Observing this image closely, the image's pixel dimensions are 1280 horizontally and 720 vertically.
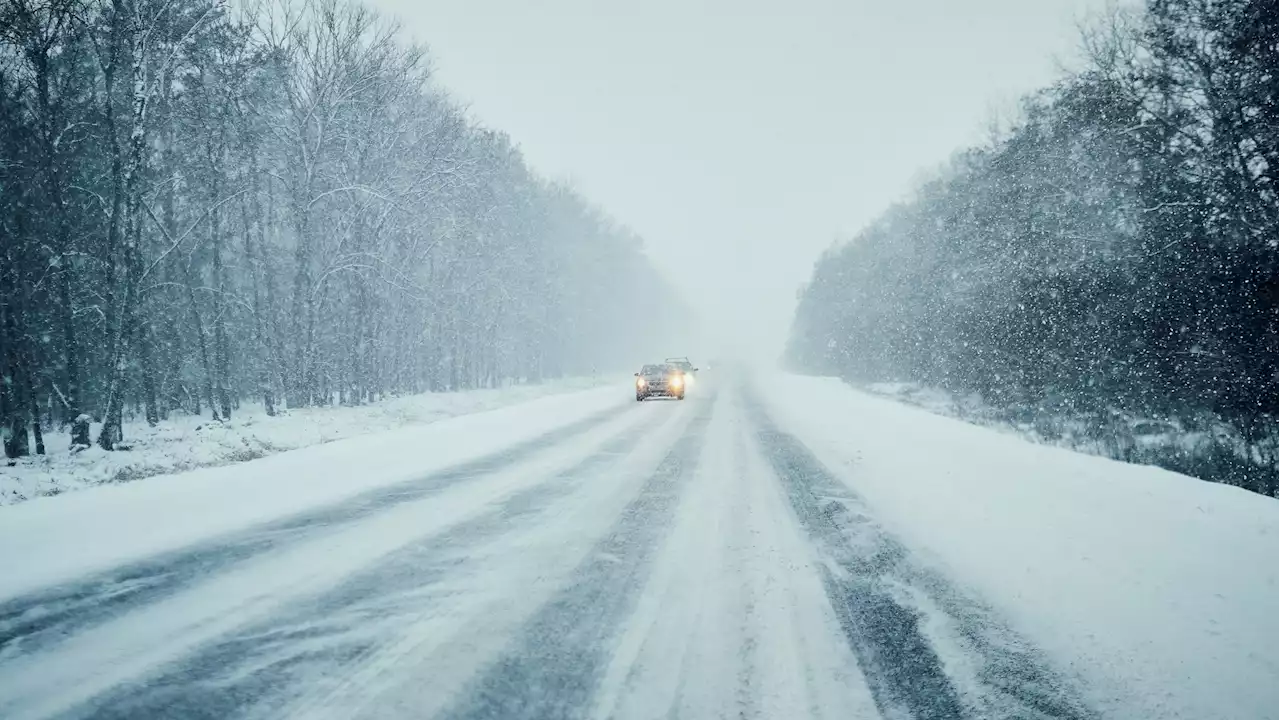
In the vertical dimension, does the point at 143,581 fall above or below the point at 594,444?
above

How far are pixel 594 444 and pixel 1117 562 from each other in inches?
327

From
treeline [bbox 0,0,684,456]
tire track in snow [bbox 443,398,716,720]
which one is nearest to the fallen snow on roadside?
treeline [bbox 0,0,684,456]

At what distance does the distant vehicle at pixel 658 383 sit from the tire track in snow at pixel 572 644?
17569 mm

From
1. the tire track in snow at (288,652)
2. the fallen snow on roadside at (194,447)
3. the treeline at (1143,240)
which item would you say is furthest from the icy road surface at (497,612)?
the treeline at (1143,240)

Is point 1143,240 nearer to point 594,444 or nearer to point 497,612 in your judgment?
point 594,444

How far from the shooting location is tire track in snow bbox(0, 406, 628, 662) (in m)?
3.38

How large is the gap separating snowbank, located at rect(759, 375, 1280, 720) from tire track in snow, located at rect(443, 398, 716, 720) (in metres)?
2.48

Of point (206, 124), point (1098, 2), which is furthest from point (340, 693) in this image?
point (1098, 2)

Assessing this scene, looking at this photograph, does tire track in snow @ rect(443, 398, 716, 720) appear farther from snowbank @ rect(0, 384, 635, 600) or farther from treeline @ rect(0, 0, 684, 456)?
treeline @ rect(0, 0, 684, 456)

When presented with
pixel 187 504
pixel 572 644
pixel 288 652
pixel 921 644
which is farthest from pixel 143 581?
pixel 921 644

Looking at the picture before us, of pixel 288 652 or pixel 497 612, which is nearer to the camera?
pixel 288 652

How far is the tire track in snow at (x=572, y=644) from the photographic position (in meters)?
2.58

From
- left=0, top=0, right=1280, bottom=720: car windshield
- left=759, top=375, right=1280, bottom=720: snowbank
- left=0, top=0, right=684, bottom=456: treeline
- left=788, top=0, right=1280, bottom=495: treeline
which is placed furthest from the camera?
left=0, top=0, right=684, bottom=456: treeline

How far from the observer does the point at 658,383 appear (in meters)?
23.2
